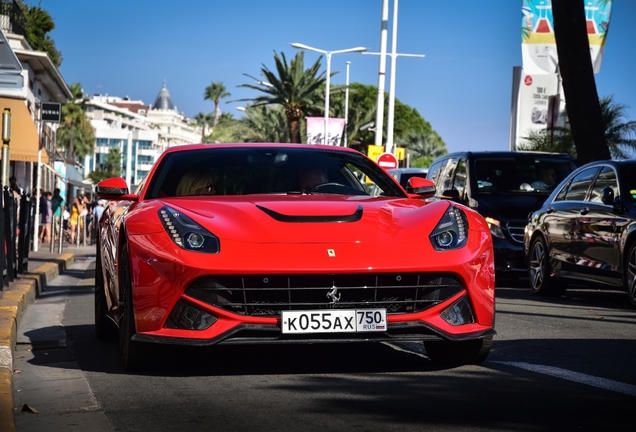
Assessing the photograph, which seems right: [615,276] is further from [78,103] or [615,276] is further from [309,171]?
[78,103]

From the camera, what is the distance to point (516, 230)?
1566cm

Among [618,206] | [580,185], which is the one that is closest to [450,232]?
[618,206]

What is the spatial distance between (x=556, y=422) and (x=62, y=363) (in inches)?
142

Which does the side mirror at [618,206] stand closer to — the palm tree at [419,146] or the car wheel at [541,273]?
the car wheel at [541,273]

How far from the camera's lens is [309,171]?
763 centimetres

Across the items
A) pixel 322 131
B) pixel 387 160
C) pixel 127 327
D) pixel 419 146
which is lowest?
pixel 127 327

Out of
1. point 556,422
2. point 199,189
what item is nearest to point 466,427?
point 556,422

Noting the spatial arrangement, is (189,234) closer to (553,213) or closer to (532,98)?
(553,213)

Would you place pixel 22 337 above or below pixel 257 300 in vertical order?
below

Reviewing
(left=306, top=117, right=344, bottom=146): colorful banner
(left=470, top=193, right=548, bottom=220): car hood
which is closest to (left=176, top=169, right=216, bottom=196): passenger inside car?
(left=470, top=193, right=548, bottom=220): car hood

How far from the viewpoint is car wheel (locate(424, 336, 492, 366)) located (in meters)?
6.62

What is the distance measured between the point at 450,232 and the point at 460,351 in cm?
73

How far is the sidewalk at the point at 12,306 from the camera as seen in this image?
5.26m

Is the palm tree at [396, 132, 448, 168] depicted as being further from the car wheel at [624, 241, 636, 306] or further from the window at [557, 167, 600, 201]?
the car wheel at [624, 241, 636, 306]
